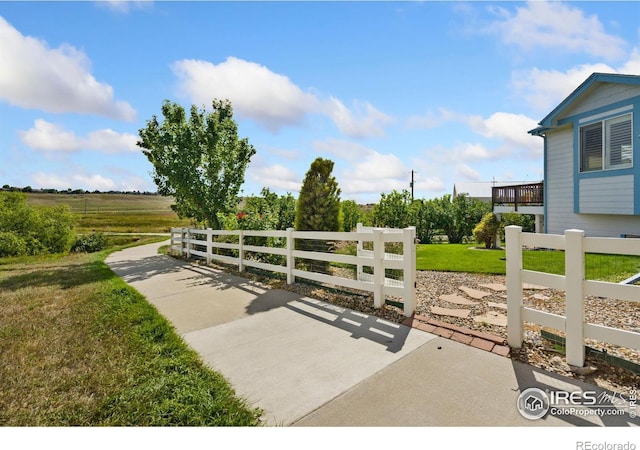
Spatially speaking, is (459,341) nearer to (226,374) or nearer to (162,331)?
(226,374)

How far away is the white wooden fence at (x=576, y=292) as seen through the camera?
2.65 m

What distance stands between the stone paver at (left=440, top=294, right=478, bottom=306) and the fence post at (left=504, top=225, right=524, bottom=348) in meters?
1.64

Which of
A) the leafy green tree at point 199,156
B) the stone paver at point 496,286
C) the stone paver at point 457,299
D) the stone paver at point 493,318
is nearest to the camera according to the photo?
the stone paver at point 493,318

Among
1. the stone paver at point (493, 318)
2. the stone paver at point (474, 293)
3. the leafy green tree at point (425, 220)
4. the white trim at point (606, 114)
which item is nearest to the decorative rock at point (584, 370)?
the stone paver at point (493, 318)

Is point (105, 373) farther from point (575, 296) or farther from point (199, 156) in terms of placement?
point (199, 156)

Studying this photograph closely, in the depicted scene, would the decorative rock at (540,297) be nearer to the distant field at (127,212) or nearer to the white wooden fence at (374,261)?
the white wooden fence at (374,261)

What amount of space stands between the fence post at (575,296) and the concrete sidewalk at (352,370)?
1.18 feet

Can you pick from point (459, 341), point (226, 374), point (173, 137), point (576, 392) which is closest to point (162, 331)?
point (226, 374)

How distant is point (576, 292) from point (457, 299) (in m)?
2.38

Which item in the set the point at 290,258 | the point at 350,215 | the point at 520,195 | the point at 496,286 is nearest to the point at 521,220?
the point at 520,195

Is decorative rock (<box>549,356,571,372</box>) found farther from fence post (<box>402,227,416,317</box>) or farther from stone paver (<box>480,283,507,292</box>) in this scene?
stone paver (<box>480,283,507,292</box>)

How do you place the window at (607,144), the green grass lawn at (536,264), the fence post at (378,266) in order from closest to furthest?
1. the fence post at (378,266)
2. the green grass lawn at (536,264)
3. the window at (607,144)

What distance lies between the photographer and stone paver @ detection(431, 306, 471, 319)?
430cm

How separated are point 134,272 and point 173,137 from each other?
569cm
